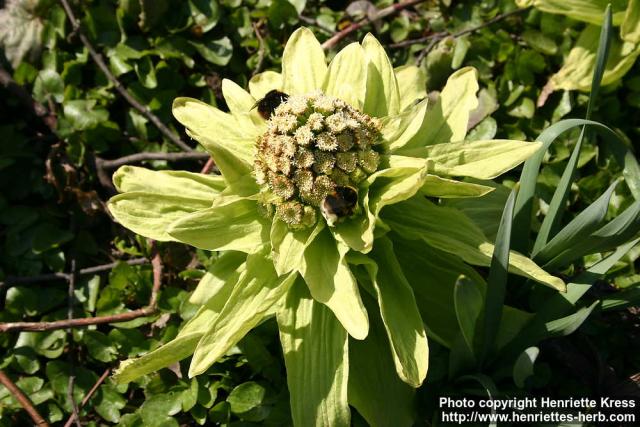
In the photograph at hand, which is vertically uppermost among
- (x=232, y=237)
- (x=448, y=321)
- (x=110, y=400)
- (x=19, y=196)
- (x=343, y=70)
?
(x=343, y=70)

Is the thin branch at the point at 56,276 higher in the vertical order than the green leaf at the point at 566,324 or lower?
lower

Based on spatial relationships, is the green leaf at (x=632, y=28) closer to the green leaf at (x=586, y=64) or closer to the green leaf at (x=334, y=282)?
the green leaf at (x=586, y=64)

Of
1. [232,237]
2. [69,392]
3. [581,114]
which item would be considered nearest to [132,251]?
[69,392]

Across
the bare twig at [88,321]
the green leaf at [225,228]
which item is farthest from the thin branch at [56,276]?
the green leaf at [225,228]

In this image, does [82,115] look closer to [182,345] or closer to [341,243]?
[182,345]

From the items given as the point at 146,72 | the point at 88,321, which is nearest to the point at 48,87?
the point at 146,72

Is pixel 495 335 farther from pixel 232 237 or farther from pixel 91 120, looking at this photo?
pixel 91 120
